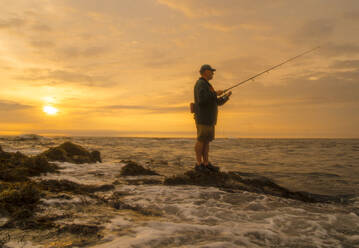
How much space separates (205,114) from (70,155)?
20.0ft

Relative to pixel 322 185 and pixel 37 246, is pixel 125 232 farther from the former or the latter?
pixel 322 185

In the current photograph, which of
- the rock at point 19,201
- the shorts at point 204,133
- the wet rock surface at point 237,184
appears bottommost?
the wet rock surface at point 237,184

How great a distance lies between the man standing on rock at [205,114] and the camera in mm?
6363

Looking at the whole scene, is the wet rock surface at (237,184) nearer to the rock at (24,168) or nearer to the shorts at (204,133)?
the shorts at (204,133)

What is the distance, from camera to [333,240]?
2.71 metres

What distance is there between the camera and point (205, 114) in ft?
21.3

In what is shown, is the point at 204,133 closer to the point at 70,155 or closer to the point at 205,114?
the point at 205,114

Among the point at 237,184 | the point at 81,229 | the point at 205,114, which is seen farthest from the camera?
the point at 205,114

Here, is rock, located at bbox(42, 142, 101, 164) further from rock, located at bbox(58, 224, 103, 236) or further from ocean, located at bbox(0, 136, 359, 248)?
rock, located at bbox(58, 224, 103, 236)

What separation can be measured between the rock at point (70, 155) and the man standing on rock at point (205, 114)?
476cm

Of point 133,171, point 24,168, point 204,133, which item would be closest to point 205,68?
point 204,133

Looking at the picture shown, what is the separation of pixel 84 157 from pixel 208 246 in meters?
8.18

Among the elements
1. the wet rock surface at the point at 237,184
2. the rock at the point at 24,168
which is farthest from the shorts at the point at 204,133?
the rock at the point at 24,168

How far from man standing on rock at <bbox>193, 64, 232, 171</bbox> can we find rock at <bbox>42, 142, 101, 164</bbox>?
4761mm
